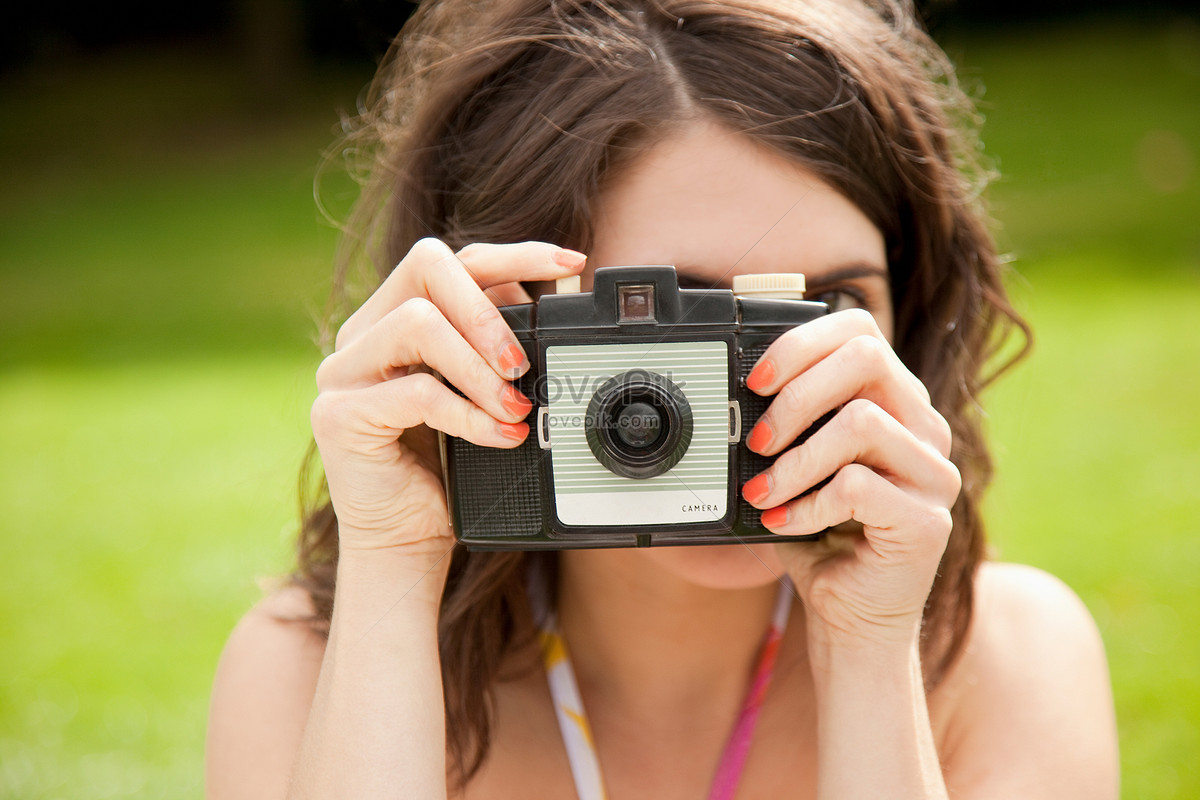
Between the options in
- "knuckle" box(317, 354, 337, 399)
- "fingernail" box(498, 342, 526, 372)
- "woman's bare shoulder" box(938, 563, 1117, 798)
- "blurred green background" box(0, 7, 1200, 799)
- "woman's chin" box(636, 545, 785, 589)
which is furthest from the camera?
"blurred green background" box(0, 7, 1200, 799)

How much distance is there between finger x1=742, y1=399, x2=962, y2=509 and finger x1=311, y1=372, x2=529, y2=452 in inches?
12.9

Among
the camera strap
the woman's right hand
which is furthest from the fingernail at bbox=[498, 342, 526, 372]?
the camera strap

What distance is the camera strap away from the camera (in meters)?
1.70

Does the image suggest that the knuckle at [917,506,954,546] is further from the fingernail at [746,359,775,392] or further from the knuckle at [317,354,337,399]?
the knuckle at [317,354,337,399]

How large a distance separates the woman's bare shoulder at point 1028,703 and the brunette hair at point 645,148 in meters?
0.10

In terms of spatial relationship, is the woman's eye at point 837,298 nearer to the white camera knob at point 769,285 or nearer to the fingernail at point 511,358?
the white camera knob at point 769,285

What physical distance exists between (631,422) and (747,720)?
2.35 ft

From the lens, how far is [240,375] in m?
6.47

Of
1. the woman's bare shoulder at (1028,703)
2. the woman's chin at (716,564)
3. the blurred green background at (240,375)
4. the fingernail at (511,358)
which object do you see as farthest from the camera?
the blurred green background at (240,375)

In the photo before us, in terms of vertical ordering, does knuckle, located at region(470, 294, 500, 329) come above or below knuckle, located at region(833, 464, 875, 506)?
above

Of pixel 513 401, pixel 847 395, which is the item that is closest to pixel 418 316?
pixel 513 401

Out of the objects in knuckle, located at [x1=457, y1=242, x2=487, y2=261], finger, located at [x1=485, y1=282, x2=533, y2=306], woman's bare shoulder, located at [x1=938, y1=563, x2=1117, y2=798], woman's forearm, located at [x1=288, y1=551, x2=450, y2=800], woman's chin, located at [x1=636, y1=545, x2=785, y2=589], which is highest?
knuckle, located at [x1=457, y1=242, x2=487, y2=261]

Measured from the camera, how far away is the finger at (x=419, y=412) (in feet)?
4.37

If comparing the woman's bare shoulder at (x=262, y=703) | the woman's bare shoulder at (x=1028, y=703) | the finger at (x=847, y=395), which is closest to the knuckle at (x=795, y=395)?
the finger at (x=847, y=395)
